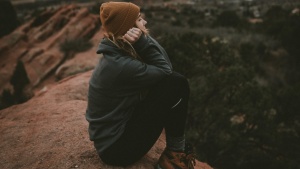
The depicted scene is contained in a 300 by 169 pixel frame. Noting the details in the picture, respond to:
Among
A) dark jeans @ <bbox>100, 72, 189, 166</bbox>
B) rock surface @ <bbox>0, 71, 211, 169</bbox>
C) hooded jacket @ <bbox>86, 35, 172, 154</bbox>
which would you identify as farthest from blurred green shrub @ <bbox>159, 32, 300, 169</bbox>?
hooded jacket @ <bbox>86, 35, 172, 154</bbox>

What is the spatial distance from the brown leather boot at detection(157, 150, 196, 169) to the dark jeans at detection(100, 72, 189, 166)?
0.22 meters

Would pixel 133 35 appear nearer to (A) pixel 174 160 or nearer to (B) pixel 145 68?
(B) pixel 145 68

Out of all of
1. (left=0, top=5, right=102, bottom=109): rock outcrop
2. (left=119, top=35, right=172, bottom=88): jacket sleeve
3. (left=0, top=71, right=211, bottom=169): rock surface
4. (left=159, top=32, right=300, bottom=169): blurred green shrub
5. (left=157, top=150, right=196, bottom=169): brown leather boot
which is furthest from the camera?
(left=0, top=5, right=102, bottom=109): rock outcrop


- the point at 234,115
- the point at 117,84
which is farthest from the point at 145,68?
the point at 234,115

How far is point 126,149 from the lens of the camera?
2391 mm

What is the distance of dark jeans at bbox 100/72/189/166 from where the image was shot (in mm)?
2314

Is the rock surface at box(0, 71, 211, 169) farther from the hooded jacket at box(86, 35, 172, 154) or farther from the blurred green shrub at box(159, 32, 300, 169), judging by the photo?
the blurred green shrub at box(159, 32, 300, 169)

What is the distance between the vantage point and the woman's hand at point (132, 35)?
2.28 metres

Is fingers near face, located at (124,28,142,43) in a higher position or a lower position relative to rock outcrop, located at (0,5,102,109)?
higher

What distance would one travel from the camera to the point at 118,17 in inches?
90.6

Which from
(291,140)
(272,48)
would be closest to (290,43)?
(272,48)

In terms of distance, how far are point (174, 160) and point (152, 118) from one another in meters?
0.48

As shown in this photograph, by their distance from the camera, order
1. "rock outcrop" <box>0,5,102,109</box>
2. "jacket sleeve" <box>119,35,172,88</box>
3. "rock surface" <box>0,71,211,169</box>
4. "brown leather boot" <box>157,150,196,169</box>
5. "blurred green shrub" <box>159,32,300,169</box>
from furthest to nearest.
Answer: "rock outcrop" <box>0,5,102,109</box> → "blurred green shrub" <box>159,32,300,169</box> → "rock surface" <box>0,71,211,169</box> → "brown leather boot" <box>157,150,196,169</box> → "jacket sleeve" <box>119,35,172,88</box>

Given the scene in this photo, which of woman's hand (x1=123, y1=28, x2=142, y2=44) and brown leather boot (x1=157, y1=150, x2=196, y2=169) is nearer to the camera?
woman's hand (x1=123, y1=28, x2=142, y2=44)
